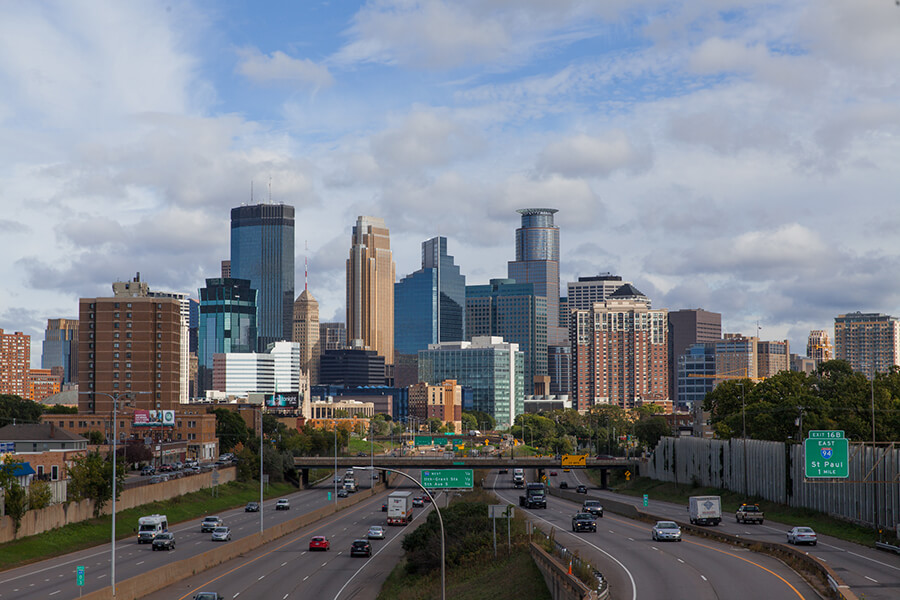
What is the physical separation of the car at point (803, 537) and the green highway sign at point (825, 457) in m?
3.95

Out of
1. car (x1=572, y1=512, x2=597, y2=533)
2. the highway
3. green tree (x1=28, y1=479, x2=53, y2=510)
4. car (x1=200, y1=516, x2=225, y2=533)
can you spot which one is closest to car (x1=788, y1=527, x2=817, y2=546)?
the highway

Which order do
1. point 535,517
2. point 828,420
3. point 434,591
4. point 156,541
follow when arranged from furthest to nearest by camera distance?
1. point 828,420
2. point 535,517
3. point 156,541
4. point 434,591

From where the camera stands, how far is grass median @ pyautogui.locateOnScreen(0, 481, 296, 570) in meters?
84.9

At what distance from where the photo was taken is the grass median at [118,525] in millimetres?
84938

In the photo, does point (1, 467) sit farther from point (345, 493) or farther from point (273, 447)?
point (273, 447)

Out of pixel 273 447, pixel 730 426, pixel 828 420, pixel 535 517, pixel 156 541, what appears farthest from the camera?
pixel 273 447

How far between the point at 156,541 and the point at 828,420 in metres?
82.0

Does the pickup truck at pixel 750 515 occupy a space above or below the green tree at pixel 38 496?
below

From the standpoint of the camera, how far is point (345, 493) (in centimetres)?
16312

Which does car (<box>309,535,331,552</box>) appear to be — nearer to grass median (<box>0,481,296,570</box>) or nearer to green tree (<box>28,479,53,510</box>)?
grass median (<box>0,481,296,570</box>)

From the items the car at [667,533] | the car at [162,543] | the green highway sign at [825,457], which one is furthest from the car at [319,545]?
the green highway sign at [825,457]

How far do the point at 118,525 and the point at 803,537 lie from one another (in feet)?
218

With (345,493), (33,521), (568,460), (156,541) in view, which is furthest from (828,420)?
Answer: (33,521)

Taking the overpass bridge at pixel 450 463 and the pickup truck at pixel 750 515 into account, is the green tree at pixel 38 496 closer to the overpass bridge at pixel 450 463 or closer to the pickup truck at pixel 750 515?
the pickup truck at pixel 750 515
